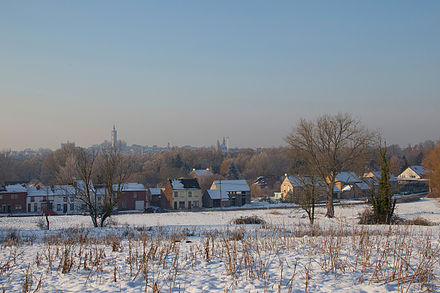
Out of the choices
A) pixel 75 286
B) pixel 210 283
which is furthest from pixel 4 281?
pixel 210 283

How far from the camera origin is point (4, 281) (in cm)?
683

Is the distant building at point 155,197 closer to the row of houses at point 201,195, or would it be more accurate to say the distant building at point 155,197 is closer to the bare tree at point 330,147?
the row of houses at point 201,195

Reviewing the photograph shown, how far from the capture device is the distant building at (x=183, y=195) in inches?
2180

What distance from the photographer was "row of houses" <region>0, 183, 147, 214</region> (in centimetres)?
4984

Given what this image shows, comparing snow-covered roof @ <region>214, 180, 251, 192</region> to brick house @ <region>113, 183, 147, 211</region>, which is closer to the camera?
brick house @ <region>113, 183, 147, 211</region>

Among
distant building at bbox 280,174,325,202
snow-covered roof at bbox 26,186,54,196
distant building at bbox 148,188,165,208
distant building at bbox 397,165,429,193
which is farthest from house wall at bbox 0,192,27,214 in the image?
distant building at bbox 397,165,429,193

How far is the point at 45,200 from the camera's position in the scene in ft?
169

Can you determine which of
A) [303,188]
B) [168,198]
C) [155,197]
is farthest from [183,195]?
[303,188]

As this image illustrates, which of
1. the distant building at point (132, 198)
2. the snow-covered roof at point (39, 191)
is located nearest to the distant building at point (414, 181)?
the distant building at point (132, 198)

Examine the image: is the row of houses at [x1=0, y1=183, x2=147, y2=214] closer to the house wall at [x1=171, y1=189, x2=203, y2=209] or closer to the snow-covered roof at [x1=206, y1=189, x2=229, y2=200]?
the house wall at [x1=171, y1=189, x2=203, y2=209]

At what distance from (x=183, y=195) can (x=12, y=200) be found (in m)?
23.9

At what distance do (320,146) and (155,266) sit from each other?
28.2 metres

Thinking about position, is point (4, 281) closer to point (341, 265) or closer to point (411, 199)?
point (341, 265)

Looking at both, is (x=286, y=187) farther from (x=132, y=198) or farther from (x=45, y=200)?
(x=45, y=200)
